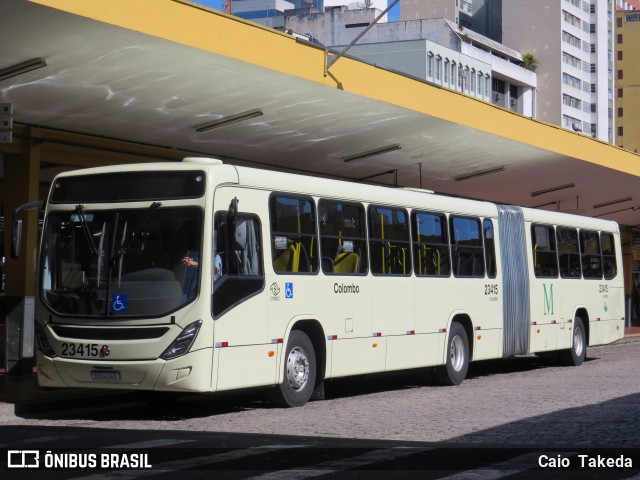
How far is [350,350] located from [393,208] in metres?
2.50

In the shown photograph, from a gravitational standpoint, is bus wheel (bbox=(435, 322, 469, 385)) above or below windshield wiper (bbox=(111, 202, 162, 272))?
below

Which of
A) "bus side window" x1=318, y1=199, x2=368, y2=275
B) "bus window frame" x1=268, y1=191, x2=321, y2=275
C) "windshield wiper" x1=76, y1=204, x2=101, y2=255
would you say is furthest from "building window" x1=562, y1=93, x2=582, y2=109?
"windshield wiper" x1=76, y1=204, x2=101, y2=255

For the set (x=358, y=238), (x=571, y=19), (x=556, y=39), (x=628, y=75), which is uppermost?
(x=571, y=19)

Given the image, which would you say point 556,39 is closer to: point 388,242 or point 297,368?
point 388,242

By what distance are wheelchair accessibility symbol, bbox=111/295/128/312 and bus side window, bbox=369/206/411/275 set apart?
183 inches

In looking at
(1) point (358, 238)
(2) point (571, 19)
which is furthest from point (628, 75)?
(1) point (358, 238)

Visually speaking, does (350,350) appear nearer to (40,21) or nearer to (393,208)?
(393,208)

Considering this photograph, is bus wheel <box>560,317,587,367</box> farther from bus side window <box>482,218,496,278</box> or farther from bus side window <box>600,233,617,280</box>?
bus side window <box>482,218,496,278</box>

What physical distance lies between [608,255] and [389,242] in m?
10.7

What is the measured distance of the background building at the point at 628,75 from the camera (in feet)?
454

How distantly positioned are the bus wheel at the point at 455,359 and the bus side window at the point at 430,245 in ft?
3.42

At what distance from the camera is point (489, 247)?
21859 millimetres

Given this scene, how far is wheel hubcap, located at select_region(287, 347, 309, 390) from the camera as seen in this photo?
15.6 meters

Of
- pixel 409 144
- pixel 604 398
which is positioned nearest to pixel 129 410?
pixel 604 398
